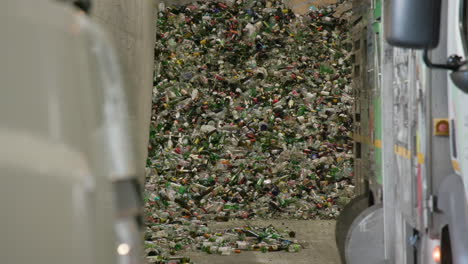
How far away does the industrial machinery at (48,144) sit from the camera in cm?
51

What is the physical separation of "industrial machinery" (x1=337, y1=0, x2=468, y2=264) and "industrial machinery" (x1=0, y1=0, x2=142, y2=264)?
64.6 inches

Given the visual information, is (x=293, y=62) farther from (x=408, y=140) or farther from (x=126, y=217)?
(x=126, y=217)

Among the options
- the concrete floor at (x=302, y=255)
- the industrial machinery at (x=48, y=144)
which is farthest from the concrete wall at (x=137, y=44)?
the industrial machinery at (x=48, y=144)

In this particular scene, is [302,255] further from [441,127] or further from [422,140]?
[441,127]

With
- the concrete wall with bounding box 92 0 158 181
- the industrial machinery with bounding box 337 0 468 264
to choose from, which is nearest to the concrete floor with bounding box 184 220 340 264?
the concrete wall with bounding box 92 0 158 181

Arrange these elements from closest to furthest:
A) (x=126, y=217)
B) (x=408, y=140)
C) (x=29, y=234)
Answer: (x=29, y=234) → (x=126, y=217) → (x=408, y=140)

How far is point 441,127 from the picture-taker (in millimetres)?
3121

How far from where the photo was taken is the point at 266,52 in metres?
10.1

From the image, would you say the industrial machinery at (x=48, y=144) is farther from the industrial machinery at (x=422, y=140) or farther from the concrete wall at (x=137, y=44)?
the concrete wall at (x=137, y=44)

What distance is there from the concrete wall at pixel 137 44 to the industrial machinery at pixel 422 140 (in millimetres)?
1986

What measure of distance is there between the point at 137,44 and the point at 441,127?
532 centimetres

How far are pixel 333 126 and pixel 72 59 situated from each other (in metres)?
9.53

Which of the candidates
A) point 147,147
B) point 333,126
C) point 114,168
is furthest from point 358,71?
point 114,168

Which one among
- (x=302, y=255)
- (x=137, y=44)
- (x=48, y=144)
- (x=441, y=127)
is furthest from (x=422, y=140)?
(x=137, y=44)
